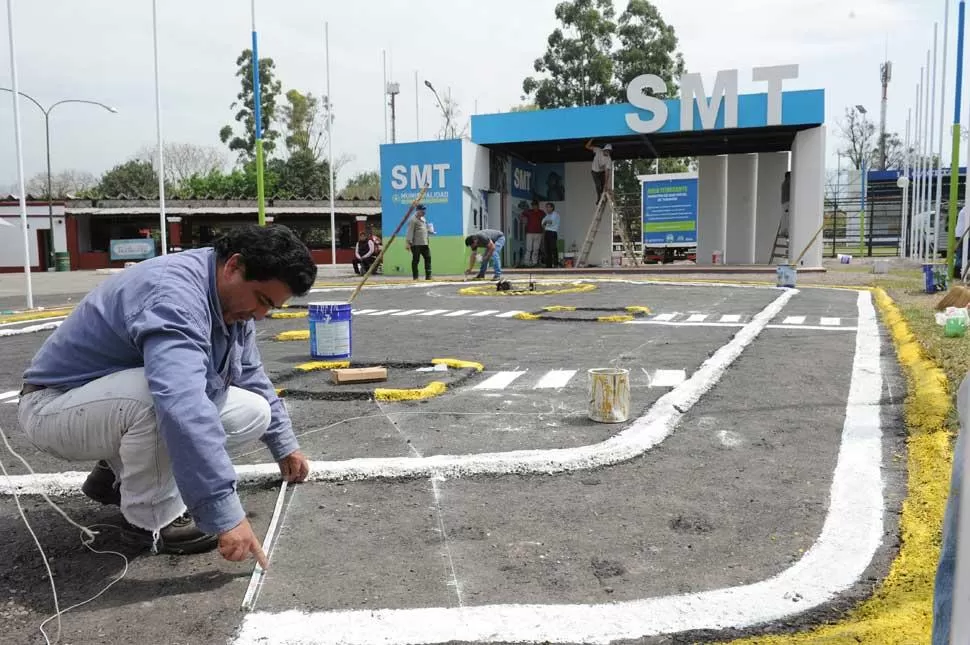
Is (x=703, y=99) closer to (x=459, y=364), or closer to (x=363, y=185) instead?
(x=459, y=364)

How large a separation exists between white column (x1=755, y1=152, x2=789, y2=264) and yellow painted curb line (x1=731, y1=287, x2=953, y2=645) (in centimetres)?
2473

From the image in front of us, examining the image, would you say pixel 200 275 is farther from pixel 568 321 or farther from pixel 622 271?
pixel 622 271

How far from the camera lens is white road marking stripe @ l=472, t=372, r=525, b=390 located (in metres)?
5.96

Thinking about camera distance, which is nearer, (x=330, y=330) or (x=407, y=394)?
(x=407, y=394)

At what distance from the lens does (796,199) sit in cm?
2270

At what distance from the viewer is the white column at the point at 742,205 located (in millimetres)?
28422

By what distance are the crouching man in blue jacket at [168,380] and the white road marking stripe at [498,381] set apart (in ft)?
10.0

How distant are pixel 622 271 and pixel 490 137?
586cm

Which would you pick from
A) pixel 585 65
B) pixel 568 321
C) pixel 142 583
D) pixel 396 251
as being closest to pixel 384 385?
pixel 142 583

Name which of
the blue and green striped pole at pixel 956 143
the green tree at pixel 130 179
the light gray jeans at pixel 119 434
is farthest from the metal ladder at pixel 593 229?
the green tree at pixel 130 179

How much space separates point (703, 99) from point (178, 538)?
863 inches

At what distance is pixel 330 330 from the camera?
7195mm

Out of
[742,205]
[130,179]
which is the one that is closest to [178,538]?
[742,205]

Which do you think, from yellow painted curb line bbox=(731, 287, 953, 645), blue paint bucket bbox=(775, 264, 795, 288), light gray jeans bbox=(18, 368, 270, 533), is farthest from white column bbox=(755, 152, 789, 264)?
light gray jeans bbox=(18, 368, 270, 533)
